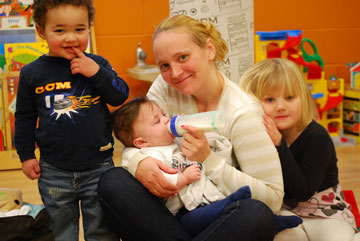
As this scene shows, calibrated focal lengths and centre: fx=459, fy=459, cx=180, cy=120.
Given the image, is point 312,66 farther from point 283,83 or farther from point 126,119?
point 126,119

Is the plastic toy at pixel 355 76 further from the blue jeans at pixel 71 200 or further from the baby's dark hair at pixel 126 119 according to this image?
the blue jeans at pixel 71 200

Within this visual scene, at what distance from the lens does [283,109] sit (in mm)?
1580

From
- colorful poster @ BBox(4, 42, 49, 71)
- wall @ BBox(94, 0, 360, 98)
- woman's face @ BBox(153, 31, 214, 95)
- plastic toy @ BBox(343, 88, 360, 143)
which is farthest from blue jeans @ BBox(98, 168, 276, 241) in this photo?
plastic toy @ BBox(343, 88, 360, 143)

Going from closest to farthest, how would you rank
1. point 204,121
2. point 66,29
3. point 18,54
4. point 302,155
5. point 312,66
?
point 204,121 → point 66,29 → point 302,155 → point 18,54 → point 312,66

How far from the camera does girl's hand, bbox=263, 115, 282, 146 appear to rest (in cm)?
147

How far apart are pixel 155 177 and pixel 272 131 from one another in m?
0.40

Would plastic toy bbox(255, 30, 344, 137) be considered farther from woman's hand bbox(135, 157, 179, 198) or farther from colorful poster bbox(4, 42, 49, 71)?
woman's hand bbox(135, 157, 179, 198)

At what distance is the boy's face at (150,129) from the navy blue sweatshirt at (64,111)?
0.33ft

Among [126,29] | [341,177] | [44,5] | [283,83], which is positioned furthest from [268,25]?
[44,5]

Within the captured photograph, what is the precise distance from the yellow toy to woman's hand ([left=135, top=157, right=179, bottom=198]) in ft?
1.68

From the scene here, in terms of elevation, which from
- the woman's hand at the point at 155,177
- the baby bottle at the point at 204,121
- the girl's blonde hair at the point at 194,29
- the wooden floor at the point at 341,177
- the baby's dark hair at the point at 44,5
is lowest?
the wooden floor at the point at 341,177

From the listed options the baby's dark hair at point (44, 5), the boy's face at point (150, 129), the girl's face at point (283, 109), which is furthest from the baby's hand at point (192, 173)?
the baby's dark hair at point (44, 5)

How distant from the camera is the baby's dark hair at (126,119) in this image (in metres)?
1.54

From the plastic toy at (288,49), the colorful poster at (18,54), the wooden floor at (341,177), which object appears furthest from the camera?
the plastic toy at (288,49)
